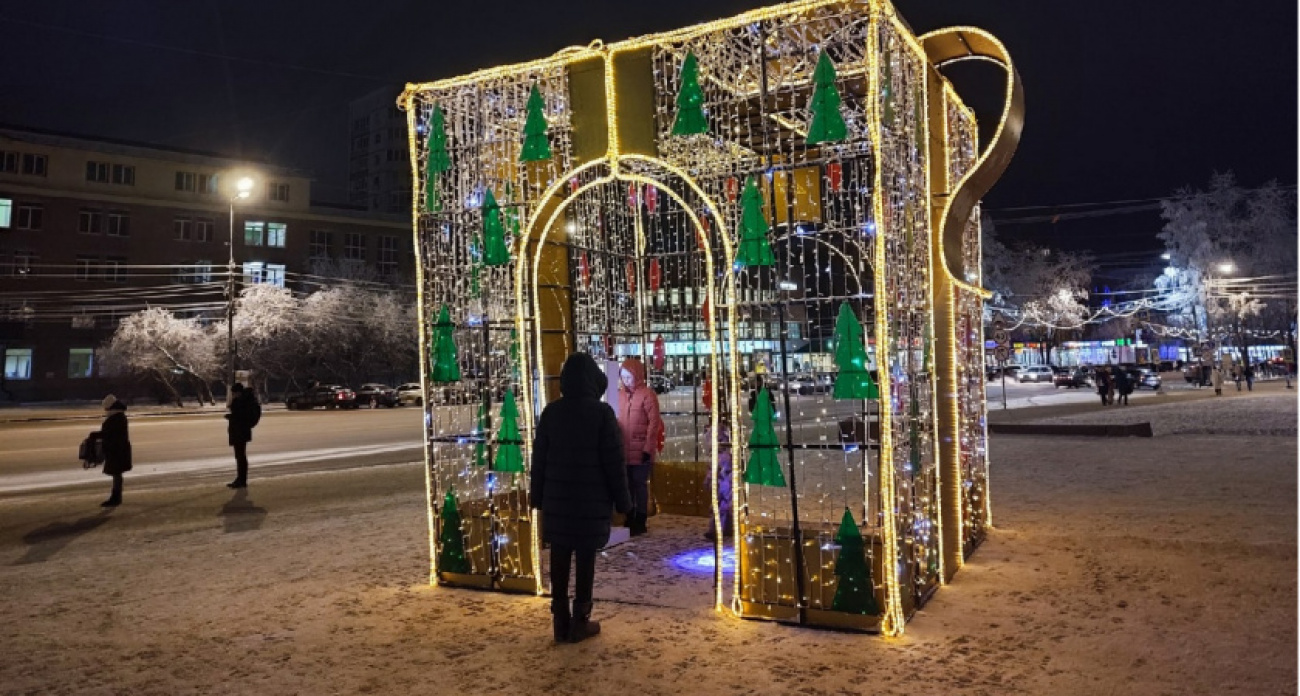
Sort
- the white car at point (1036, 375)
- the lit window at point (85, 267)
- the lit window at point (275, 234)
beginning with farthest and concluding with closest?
the white car at point (1036, 375)
the lit window at point (275, 234)
the lit window at point (85, 267)

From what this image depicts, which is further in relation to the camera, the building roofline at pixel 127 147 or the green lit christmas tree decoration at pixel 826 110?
the building roofline at pixel 127 147

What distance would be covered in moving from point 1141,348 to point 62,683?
75.3m

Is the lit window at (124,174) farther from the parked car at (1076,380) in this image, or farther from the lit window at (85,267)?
the parked car at (1076,380)

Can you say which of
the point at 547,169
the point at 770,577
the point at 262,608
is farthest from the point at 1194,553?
the point at 262,608

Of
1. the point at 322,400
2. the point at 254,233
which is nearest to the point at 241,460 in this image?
the point at 322,400

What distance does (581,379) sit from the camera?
482cm

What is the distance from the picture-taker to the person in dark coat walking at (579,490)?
4.68 m

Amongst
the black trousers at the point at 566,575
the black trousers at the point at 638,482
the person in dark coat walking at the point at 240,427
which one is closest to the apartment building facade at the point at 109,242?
the person in dark coat walking at the point at 240,427

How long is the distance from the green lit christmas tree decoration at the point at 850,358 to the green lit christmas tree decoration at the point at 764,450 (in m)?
0.45

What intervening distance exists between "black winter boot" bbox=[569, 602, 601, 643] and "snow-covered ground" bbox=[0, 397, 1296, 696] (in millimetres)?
74

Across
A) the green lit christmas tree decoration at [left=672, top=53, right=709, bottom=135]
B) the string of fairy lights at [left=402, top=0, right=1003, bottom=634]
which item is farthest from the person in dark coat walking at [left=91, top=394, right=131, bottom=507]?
the green lit christmas tree decoration at [left=672, top=53, right=709, bottom=135]

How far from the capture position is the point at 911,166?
5.47 meters

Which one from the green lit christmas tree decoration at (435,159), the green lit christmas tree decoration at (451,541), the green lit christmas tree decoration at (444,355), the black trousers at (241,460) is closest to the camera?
the green lit christmas tree decoration at (451,541)

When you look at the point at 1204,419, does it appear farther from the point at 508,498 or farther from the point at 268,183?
the point at 268,183
